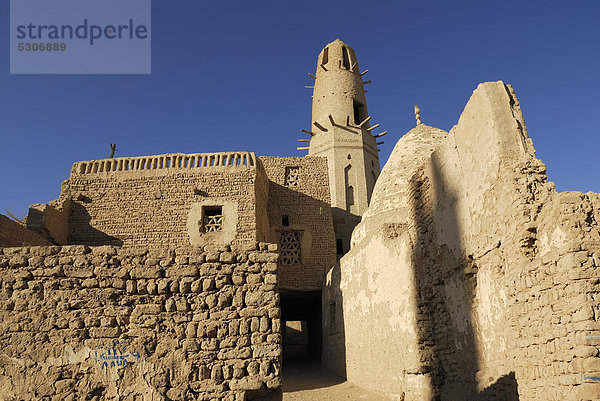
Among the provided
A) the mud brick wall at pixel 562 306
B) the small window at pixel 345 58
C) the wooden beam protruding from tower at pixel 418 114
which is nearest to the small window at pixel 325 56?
the small window at pixel 345 58

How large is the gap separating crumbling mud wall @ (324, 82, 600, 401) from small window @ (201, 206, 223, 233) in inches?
186

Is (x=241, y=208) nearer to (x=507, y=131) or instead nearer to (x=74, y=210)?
(x=74, y=210)

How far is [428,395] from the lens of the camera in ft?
23.9

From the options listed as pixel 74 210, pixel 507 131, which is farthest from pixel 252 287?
pixel 74 210

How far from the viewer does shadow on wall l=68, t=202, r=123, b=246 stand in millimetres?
13258

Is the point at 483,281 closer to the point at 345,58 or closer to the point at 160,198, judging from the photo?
the point at 160,198

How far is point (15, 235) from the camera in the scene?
34.8ft

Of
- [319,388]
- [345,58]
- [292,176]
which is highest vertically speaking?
[345,58]

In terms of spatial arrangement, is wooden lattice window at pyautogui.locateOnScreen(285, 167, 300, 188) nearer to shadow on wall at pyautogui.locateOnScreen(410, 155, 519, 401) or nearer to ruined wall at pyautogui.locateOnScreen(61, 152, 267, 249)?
ruined wall at pyautogui.locateOnScreen(61, 152, 267, 249)

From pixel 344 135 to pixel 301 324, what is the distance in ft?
35.0

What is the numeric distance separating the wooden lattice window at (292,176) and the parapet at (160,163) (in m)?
2.97

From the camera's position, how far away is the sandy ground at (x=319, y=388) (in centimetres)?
962

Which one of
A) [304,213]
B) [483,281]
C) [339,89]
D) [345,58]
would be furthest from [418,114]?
[345,58]

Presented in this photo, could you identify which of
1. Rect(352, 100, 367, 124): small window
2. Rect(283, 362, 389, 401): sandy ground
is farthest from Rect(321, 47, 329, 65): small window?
Rect(283, 362, 389, 401): sandy ground
